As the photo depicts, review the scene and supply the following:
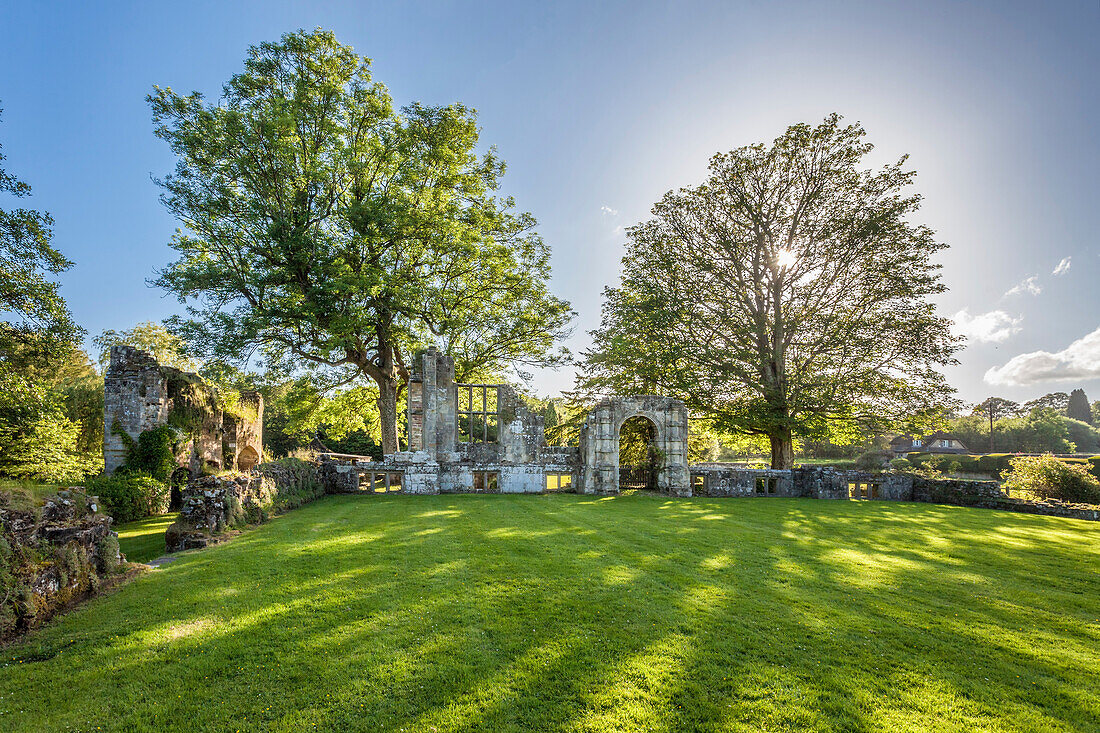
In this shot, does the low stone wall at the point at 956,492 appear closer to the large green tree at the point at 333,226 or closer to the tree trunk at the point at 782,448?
the tree trunk at the point at 782,448

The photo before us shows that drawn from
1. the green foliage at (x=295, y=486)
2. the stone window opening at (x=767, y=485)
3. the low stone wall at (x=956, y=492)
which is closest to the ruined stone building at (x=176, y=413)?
the green foliage at (x=295, y=486)

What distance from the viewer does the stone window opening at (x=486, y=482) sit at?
17894 millimetres

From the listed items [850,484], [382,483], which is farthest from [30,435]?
[850,484]

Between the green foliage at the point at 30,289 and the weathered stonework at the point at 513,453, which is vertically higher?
the green foliage at the point at 30,289

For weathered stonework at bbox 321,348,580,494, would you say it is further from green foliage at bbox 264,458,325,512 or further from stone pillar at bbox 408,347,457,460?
green foliage at bbox 264,458,325,512

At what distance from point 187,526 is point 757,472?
63.6 feet

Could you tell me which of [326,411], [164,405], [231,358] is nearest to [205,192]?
[231,358]

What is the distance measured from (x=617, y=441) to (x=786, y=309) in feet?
38.6

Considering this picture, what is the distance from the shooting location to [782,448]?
21.8m

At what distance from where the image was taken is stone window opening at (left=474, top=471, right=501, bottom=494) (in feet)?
58.7

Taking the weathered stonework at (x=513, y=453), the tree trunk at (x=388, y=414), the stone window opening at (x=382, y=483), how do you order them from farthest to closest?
the tree trunk at (x=388, y=414), the stone window opening at (x=382, y=483), the weathered stonework at (x=513, y=453)

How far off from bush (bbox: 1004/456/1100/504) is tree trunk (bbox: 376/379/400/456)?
2700 cm

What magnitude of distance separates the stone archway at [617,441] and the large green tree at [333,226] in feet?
23.4

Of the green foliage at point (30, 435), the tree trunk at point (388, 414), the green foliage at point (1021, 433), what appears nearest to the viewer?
the green foliage at point (30, 435)
